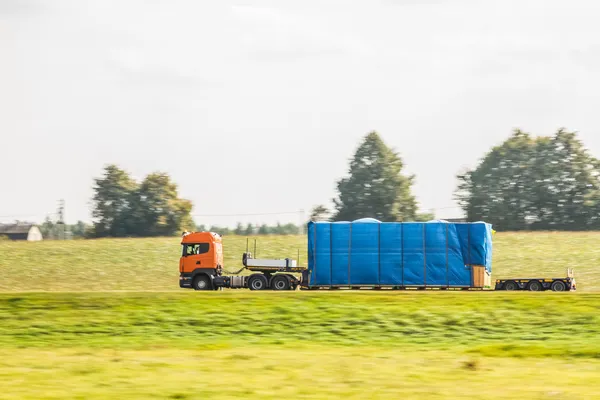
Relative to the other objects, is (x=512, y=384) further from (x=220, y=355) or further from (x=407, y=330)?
(x=407, y=330)

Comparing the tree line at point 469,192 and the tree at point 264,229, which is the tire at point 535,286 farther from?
the tree at point 264,229

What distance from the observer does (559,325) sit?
29969 mm

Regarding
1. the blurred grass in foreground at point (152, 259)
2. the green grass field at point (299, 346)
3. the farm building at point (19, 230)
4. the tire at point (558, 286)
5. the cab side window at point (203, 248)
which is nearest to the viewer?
the green grass field at point (299, 346)

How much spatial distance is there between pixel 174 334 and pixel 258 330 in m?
2.65

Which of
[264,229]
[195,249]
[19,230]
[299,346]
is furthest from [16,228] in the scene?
[299,346]

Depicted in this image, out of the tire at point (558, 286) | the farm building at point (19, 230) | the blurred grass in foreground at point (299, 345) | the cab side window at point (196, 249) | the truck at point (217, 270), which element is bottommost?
the blurred grass in foreground at point (299, 345)

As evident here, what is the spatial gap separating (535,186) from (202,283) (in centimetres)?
6426

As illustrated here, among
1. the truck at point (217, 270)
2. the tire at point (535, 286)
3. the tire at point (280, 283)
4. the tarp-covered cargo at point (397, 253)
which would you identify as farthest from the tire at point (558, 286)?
the tire at point (280, 283)

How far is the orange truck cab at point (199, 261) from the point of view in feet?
151

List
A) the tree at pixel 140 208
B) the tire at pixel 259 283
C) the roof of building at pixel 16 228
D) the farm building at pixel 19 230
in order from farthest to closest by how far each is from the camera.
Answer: the roof of building at pixel 16 228
the farm building at pixel 19 230
the tree at pixel 140 208
the tire at pixel 259 283

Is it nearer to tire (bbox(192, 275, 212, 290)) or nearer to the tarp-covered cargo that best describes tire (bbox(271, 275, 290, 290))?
the tarp-covered cargo

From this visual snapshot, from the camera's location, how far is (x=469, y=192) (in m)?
106

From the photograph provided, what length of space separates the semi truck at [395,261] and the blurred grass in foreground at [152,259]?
1602 cm

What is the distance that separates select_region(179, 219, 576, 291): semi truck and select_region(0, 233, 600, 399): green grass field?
7.42 m
